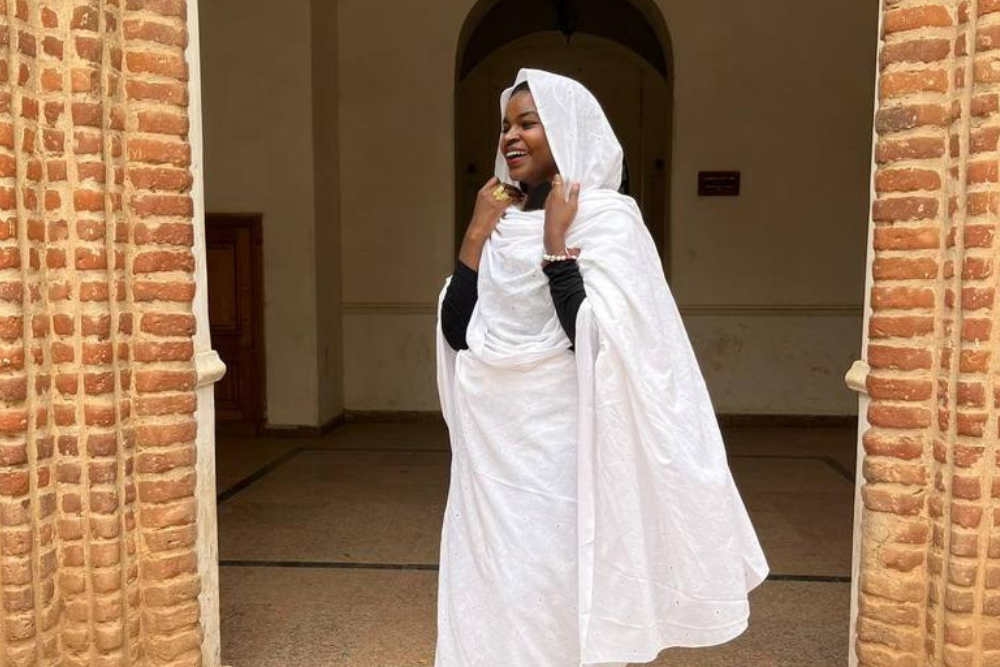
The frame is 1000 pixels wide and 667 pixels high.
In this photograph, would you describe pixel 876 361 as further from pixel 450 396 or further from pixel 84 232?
pixel 84 232

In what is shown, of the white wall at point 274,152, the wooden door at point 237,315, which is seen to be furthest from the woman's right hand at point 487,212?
the wooden door at point 237,315

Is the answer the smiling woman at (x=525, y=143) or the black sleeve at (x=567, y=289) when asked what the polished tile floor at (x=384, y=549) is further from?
the smiling woman at (x=525, y=143)

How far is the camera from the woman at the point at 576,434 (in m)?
2.16

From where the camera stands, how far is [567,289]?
7.00 feet

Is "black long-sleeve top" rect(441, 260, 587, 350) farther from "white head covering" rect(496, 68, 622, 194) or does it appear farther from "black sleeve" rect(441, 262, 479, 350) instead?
"white head covering" rect(496, 68, 622, 194)

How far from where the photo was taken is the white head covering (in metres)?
2.22

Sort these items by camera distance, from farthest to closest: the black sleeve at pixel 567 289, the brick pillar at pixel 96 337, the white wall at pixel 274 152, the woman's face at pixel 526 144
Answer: the white wall at pixel 274 152 → the brick pillar at pixel 96 337 → the woman's face at pixel 526 144 → the black sleeve at pixel 567 289

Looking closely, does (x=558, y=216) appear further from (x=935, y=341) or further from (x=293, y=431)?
(x=293, y=431)

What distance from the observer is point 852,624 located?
280 centimetres

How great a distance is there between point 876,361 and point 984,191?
572 millimetres

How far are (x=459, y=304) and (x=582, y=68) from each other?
8972 mm

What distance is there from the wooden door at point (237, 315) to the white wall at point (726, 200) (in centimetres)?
104

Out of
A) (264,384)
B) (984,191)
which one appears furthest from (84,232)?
(264,384)

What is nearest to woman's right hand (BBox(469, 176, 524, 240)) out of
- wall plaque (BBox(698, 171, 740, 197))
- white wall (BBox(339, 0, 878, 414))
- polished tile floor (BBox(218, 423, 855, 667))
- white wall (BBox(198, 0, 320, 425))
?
polished tile floor (BBox(218, 423, 855, 667))
